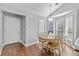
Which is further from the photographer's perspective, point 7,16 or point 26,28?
point 26,28

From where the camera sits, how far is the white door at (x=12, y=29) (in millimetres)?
1896

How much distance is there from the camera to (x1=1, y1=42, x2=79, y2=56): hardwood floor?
1.93 metres

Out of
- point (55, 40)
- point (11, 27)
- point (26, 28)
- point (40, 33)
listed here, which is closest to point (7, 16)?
point (11, 27)

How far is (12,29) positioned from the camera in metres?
1.95

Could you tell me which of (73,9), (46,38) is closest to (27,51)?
(46,38)

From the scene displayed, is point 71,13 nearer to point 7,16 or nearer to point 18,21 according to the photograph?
point 18,21

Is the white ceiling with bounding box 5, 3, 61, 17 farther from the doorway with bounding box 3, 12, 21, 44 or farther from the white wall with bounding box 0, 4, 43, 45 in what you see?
the doorway with bounding box 3, 12, 21, 44

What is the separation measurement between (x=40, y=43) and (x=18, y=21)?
0.62m

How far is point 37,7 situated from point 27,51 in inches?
34.8

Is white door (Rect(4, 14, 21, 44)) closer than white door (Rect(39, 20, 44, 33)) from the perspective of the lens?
Yes

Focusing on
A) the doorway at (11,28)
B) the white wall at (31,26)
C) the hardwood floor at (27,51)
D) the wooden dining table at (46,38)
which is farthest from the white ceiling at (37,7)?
the hardwood floor at (27,51)

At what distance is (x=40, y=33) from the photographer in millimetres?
1993

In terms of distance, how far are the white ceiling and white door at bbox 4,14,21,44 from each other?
8.8 inches

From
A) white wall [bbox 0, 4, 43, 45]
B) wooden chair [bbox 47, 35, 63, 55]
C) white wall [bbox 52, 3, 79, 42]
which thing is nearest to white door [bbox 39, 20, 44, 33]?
white wall [bbox 0, 4, 43, 45]
